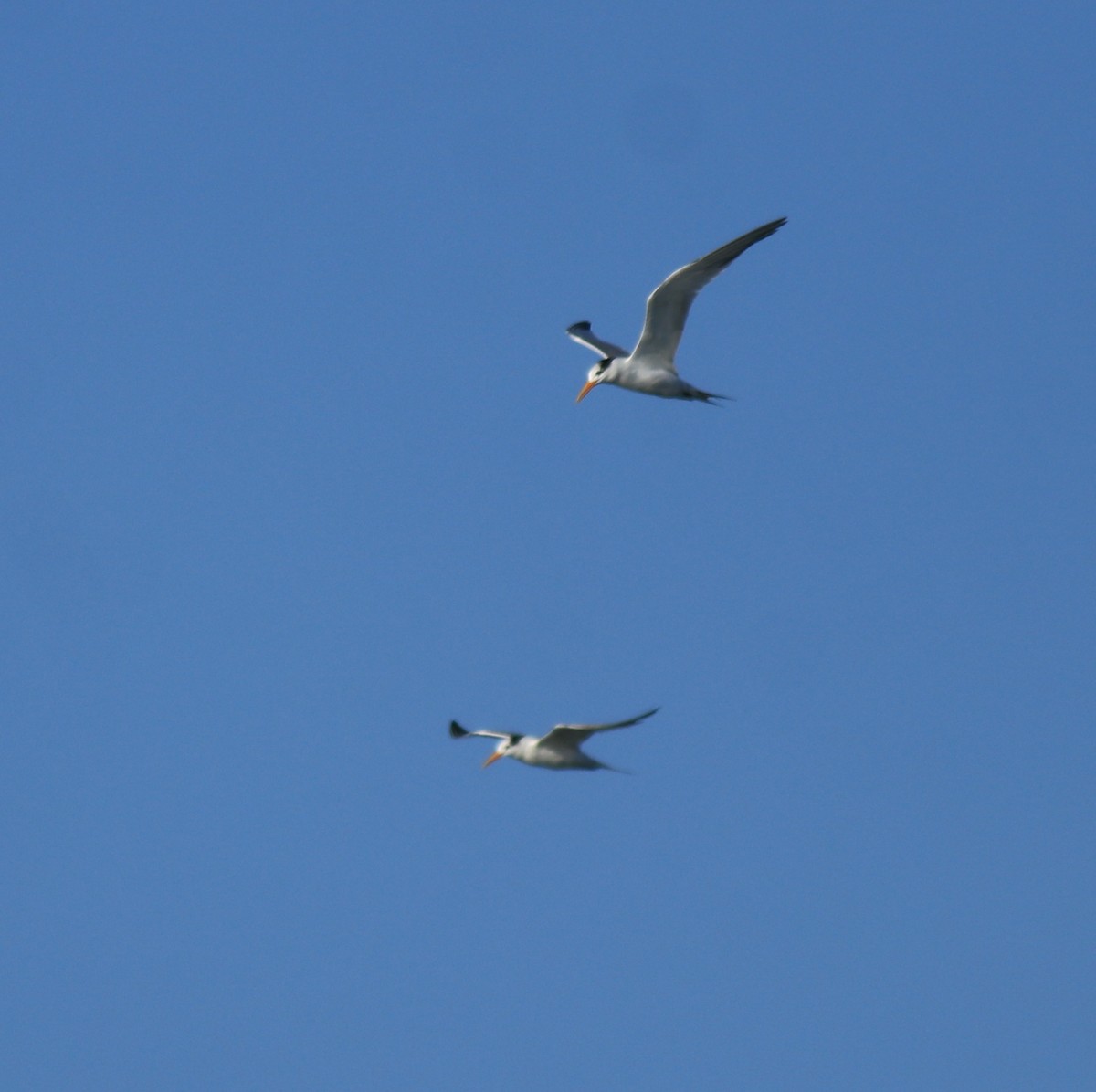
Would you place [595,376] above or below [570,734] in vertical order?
above

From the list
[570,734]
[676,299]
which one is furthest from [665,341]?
[570,734]

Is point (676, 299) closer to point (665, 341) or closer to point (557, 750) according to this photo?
point (665, 341)

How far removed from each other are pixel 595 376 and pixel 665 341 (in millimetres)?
2042

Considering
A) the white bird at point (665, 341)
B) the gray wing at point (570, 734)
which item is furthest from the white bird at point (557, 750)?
the white bird at point (665, 341)

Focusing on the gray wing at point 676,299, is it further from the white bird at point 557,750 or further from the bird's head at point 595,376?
the white bird at point 557,750

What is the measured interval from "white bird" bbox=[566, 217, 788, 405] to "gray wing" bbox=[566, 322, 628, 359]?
5.67 feet

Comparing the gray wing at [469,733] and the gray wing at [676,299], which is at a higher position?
the gray wing at [676,299]

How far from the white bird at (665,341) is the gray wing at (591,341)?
173 cm

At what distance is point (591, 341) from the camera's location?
1591 inches

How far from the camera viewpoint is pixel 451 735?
1577 inches

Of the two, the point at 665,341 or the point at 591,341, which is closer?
the point at 665,341

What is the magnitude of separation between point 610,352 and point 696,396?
4.47 m

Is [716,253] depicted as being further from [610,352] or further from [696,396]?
[610,352]

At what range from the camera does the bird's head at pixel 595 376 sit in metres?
36.6
